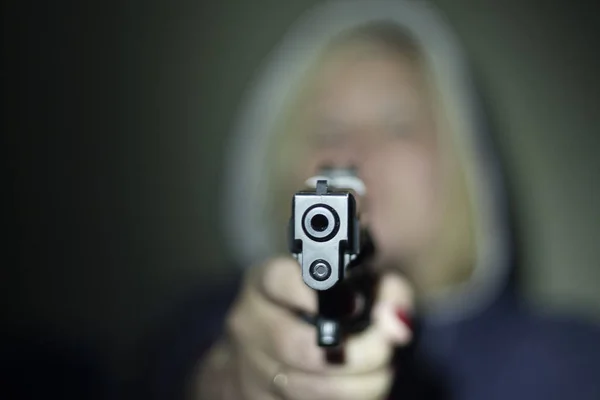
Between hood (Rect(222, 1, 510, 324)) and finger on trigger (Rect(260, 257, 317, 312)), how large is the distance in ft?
2.21

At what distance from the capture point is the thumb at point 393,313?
2.51 ft

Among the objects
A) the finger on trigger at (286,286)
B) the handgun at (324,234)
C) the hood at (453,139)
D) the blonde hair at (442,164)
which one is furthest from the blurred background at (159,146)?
the handgun at (324,234)

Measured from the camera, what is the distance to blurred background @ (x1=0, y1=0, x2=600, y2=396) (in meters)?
1.71

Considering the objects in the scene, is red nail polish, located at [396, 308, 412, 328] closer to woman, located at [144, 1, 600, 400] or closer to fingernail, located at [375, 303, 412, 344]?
fingernail, located at [375, 303, 412, 344]

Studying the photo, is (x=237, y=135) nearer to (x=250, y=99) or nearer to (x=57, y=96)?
(x=250, y=99)

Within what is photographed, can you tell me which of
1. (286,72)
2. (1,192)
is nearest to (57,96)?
(1,192)

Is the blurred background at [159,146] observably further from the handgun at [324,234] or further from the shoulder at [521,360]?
the handgun at [324,234]

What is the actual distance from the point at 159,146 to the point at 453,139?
2.68ft

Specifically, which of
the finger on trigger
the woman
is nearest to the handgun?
the finger on trigger

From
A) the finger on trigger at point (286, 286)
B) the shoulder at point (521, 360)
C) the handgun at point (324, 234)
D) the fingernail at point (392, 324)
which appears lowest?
the shoulder at point (521, 360)

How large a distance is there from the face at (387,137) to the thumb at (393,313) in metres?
0.48

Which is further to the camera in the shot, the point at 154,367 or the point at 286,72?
the point at 286,72

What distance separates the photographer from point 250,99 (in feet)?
5.77

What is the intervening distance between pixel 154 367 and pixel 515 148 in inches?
41.6
